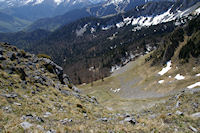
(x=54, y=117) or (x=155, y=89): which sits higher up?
(x=54, y=117)

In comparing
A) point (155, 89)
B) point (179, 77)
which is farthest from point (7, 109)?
point (179, 77)

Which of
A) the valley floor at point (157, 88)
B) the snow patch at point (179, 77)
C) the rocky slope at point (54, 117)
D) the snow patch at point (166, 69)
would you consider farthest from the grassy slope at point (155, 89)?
the rocky slope at point (54, 117)

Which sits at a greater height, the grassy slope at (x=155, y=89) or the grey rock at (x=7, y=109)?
the grey rock at (x=7, y=109)

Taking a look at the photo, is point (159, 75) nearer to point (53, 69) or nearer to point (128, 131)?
point (53, 69)

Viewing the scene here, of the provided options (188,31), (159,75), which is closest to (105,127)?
(159,75)

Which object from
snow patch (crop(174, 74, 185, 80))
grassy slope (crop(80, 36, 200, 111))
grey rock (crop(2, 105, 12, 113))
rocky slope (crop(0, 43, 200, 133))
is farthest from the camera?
snow patch (crop(174, 74, 185, 80))

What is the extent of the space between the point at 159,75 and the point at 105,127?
77.1 meters

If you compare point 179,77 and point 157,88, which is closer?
point 179,77

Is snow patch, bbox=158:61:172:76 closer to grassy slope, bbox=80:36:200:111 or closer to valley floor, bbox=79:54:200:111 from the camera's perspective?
valley floor, bbox=79:54:200:111

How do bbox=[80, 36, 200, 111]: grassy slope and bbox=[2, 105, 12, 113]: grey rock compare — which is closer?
bbox=[2, 105, 12, 113]: grey rock

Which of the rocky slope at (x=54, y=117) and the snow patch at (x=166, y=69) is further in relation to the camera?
the snow patch at (x=166, y=69)

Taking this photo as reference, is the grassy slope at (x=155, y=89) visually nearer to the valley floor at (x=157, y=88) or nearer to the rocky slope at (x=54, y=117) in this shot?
the valley floor at (x=157, y=88)

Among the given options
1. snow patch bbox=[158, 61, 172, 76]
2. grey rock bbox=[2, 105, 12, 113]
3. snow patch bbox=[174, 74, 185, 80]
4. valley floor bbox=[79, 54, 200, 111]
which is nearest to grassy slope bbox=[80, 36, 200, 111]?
valley floor bbox=[79, 54, 200, 111]

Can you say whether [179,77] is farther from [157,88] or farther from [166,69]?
[166,69]
